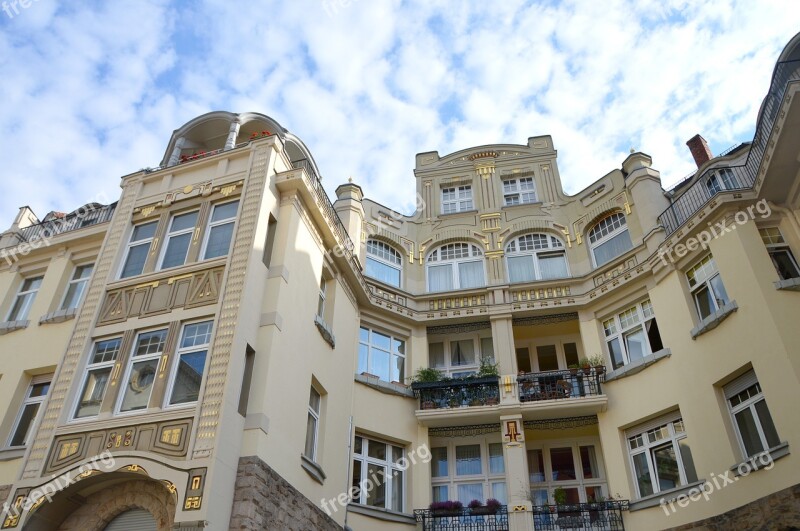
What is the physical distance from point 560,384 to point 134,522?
1122cm

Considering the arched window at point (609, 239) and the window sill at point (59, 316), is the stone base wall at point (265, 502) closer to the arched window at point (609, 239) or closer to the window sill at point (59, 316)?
the window sill at point (59, 316)

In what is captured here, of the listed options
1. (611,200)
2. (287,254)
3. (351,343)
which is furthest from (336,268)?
(611,200)

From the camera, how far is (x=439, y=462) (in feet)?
60.8

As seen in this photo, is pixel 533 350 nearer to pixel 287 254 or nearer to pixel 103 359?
pixel 287 254

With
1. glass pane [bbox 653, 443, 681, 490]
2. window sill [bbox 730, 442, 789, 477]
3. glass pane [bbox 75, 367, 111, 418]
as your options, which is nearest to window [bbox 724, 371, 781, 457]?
window sill [bbox 730, 442, 789, 477]

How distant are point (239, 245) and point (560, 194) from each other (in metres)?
13.0

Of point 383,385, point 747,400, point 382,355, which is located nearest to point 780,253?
point 747,400

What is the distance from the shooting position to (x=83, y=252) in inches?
734

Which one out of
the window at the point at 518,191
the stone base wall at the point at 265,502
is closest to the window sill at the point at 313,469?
the stone base wall at the point at 265,502

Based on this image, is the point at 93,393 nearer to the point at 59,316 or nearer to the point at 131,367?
the point at 131,367

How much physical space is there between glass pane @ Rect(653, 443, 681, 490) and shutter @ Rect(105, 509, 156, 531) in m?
11.6

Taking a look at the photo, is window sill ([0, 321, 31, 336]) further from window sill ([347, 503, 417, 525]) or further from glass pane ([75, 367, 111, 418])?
window sill ([347, 503, 417, 525])

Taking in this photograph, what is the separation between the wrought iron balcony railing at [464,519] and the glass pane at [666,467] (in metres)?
3.89

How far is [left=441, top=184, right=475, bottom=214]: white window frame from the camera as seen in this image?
78.2ft
